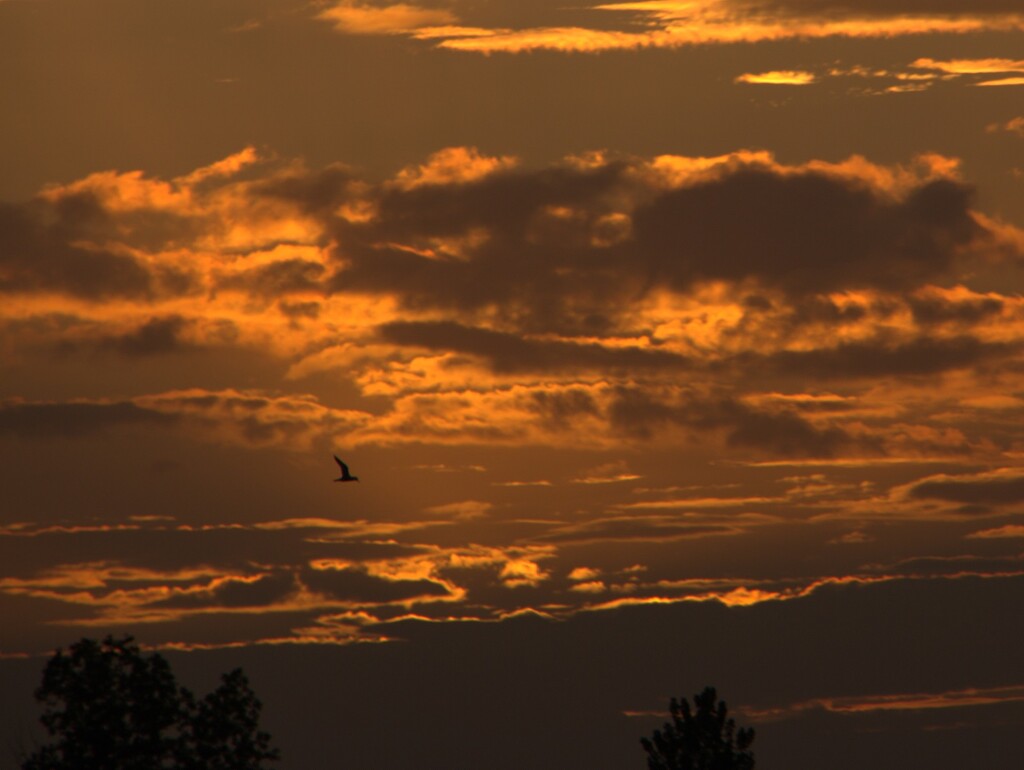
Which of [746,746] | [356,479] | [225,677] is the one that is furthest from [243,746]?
[746,746]

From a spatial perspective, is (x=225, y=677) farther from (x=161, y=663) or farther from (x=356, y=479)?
(x=356, y=479)

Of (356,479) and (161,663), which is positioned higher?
(356,479)

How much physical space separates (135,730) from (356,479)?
2452 cm

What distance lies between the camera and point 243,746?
109 m

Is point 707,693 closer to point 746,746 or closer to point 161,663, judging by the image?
point 746,746

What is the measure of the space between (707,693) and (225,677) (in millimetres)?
29791

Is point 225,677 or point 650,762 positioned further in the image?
point 650,762

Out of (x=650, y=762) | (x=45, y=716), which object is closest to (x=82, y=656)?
(x=45, y=716)

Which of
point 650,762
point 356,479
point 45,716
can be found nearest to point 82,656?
point 45,716

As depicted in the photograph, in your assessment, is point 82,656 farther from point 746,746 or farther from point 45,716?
point 746,746

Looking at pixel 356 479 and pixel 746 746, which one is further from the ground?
pixel 356 479

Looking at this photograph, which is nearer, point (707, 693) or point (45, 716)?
point (45, 716)

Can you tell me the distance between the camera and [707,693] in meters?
129

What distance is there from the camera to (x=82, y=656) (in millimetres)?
107938
